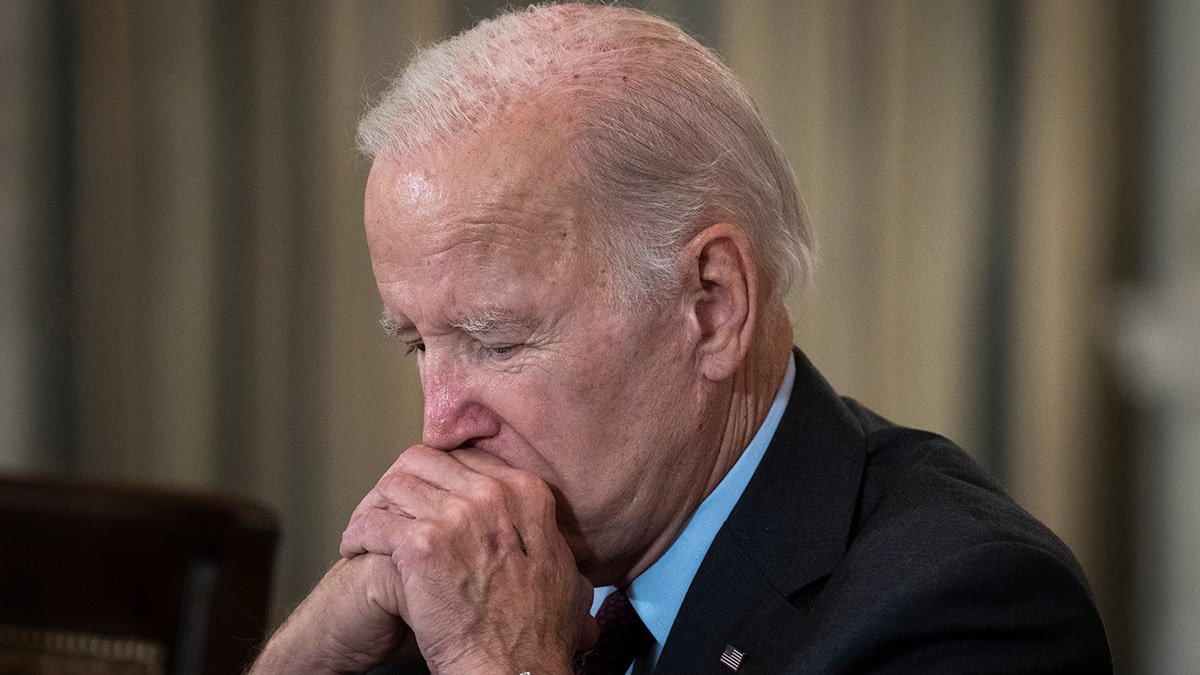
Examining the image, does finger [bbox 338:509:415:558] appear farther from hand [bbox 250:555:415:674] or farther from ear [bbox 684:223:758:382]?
ear [bbox 684:223:758:382]

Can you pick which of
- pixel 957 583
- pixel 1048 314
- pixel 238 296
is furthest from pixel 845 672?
pixel 238 296

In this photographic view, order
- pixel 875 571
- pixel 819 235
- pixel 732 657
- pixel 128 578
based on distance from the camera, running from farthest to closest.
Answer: pixel 819 235, pixel 128 578, pixel 732 657, pixel 875 571

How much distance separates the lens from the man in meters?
1.52

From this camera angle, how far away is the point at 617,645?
5.66 feet

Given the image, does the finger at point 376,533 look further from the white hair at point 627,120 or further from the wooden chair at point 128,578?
the wooden chair at point 128,578

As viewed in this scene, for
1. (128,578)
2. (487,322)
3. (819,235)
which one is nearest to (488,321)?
(487,322)

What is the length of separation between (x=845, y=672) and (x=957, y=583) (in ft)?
0.47

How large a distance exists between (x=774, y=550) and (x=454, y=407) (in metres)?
0.41

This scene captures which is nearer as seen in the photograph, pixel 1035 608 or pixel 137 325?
pixel 1035 608

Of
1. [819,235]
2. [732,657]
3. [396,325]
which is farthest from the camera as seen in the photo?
[819,235]

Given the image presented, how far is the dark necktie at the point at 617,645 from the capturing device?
172cm

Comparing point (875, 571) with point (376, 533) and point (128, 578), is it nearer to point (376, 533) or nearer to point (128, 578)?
point (376, 533)

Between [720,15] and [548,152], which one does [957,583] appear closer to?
[548,152]

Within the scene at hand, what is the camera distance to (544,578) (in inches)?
60.5
